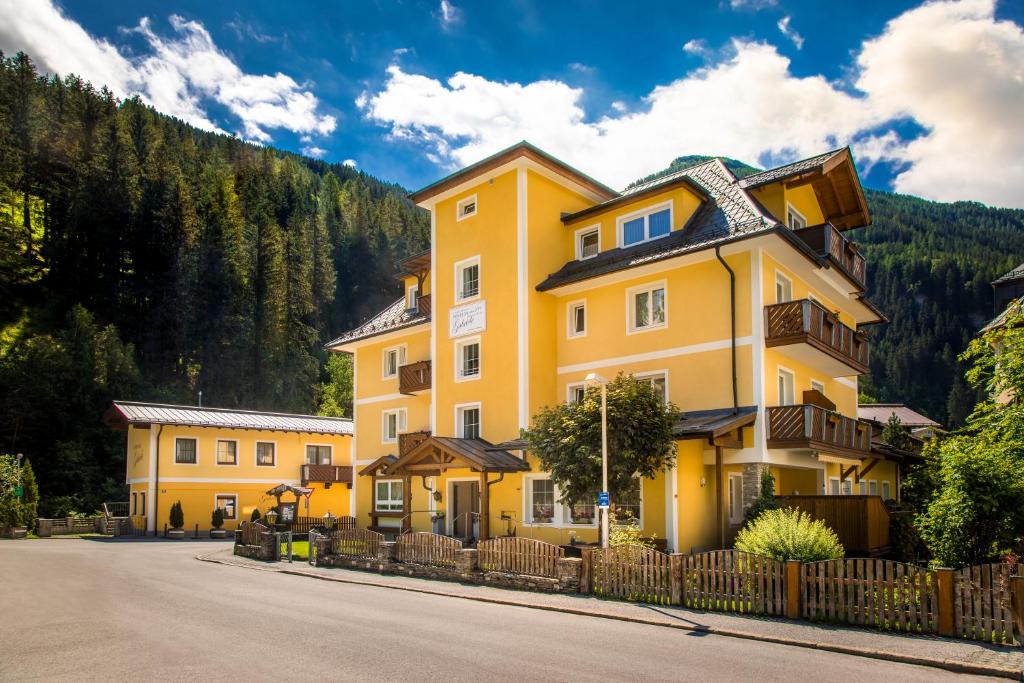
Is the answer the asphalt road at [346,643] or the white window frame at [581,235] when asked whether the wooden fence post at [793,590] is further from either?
the white window frame at [581,235]

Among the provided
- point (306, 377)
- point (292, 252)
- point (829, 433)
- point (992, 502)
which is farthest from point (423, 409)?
point (292, 252)

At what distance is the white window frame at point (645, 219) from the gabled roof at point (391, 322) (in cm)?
874

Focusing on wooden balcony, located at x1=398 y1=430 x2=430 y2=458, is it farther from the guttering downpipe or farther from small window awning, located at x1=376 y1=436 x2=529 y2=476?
the guttering downpipe

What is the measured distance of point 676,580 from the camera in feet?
49.0

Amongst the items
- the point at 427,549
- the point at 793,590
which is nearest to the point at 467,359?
the point at 427,549

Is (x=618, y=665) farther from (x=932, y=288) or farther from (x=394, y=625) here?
(x=932, y=288)

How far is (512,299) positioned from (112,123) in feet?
213

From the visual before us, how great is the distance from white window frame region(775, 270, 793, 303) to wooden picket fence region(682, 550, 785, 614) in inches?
427

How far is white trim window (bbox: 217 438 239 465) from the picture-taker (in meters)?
45.2

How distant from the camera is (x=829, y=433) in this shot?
22281 mm

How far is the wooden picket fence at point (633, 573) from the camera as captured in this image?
1516 centimetres

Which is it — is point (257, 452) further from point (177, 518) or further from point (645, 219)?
point (645, 219)

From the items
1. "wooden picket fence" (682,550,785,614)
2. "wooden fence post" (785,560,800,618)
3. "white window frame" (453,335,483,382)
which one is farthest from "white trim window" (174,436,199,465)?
"wooden fence post" (785,560,800,618)

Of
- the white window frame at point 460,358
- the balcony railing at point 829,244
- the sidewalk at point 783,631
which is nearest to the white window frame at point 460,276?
the white window frame at point 460,358
